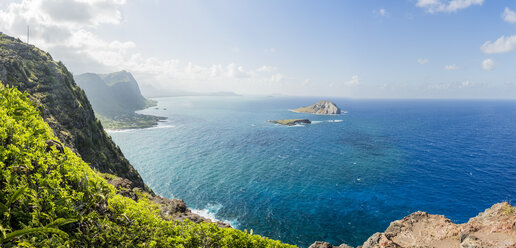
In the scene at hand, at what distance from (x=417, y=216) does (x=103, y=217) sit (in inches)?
1538

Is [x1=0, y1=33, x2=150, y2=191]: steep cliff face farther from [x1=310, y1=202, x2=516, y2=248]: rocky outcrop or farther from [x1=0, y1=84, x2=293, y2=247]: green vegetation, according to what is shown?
[x1=310, y1=202, x2=516, y2=248]: rocky outcrop

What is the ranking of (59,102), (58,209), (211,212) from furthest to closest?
1. (211,212)
2. (59,102)
3. (58,209)

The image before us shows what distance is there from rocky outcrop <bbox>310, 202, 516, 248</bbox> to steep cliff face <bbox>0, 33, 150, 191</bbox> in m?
40.7

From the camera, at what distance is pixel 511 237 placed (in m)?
19.7

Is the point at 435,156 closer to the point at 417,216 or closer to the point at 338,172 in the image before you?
the point at 338,172

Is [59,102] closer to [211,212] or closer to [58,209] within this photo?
[211,212]

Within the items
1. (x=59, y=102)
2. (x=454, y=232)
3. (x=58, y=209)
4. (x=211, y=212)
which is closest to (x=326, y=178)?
(x=211, y=212)

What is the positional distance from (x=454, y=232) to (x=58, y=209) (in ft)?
123

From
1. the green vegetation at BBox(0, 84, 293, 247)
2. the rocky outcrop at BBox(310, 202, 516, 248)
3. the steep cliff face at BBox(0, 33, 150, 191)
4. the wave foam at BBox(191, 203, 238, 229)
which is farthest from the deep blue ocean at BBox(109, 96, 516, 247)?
the green vegetation at BBox(0, 84, 293, 247)

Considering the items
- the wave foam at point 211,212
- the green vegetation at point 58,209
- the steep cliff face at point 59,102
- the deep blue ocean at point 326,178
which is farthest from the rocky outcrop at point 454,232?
the steep cliff face at point 59,102

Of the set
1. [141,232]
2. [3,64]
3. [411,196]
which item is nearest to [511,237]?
[141,232]

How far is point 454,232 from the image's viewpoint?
24953 mm

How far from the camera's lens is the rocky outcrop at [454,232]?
2036 centimetres

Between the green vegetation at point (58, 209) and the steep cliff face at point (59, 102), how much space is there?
2630 centimetres
